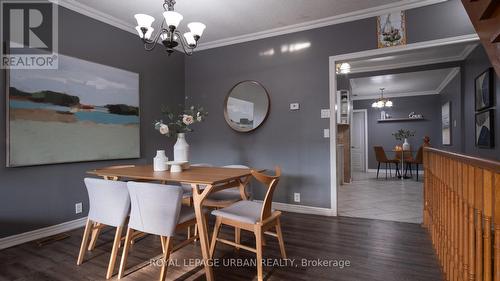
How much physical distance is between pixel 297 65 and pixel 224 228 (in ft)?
7.79

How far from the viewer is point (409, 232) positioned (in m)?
2.83

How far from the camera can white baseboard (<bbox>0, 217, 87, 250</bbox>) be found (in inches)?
97.0

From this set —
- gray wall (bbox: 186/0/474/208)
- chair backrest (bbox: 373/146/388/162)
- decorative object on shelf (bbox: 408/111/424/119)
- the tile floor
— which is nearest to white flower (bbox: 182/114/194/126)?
gray wall (bbox: 186/0/474/208)

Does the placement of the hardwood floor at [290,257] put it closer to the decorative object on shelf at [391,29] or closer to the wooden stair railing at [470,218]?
the wooden stair railing at [470,218]

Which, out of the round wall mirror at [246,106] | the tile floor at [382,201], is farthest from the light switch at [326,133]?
the tile floor at [382,201]

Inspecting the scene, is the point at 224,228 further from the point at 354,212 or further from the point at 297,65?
the point at 297,65

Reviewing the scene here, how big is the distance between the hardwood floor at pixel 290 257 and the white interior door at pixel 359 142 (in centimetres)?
606

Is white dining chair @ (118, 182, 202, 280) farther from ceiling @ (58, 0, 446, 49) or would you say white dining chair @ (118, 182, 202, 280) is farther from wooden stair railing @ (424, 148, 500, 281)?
ceiling @ (58, 0, 446, 49)

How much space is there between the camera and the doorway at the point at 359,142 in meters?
8.73

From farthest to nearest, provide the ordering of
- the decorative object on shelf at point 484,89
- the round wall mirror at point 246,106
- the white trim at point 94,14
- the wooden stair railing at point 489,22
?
the round wall mirror at point 246,106, the decorative object on shelf at point 484,89, the white trim at point 94,14, the wooden stair railing at point 489,22

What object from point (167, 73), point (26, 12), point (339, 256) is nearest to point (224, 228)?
point (339, 256)

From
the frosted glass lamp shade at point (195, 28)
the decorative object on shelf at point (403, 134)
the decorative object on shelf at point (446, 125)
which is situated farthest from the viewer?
the decorative object on shelf at point (403, 134)

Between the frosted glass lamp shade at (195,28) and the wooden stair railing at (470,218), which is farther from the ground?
the frosted glass lamp shade at (195,28)

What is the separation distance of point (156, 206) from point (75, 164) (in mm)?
1855
